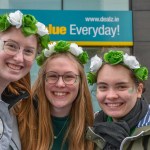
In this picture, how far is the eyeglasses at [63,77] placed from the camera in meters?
3.95

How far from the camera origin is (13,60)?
3311mm

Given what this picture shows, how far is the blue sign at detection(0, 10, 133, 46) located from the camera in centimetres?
1214

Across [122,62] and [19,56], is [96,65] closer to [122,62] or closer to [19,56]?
[122,62]

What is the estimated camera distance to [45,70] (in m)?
4.05

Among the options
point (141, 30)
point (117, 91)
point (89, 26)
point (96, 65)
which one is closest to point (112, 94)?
point (117, 91)

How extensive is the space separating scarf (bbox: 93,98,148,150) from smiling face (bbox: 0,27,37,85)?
89 centimetres

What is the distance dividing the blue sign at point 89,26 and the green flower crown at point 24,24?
851 centimetres

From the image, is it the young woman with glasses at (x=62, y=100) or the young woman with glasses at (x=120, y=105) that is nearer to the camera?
the young woman with glasses at (x=120, y=105)

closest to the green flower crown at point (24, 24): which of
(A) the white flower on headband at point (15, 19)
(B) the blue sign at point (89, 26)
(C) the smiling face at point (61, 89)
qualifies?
(A) the white flower on headband at point (15, 19)

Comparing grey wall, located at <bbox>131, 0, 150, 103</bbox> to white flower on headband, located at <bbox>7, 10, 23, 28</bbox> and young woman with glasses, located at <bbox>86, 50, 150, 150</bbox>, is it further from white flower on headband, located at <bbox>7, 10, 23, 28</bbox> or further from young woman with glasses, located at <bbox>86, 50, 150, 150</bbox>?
white flower on headband, located at <bbox>7, 10, 23, 28</bbox>

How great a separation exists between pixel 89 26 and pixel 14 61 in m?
9.23

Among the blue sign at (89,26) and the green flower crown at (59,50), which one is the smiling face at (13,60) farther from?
the blue sign at (89,26)

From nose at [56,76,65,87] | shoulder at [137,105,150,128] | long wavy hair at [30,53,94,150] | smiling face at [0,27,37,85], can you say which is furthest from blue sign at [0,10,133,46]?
shoulder at [137,105,150,128]

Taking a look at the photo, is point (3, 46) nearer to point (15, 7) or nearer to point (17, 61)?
point (17, 61)
